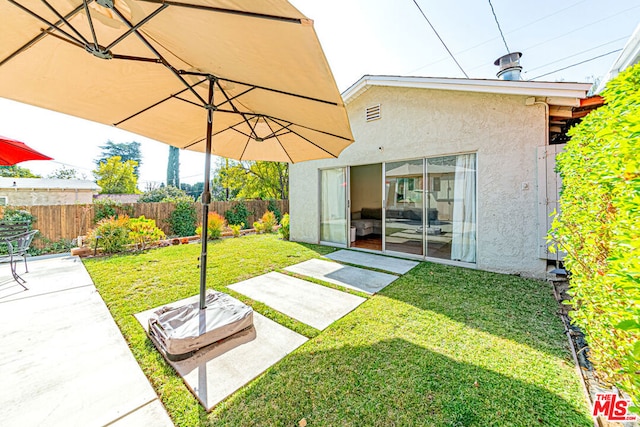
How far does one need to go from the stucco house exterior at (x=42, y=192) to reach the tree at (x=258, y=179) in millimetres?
10034

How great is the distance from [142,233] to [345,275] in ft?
A: 22.5

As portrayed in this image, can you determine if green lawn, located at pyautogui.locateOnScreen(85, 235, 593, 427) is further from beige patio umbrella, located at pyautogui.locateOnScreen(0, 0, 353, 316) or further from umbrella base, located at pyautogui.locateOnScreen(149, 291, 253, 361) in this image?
beige patio umbrella, located at pyautogui.locateOnScreen(0, 0, 353, 316)

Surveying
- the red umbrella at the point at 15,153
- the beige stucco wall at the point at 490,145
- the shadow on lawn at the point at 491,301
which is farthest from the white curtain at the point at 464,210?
the red umbrella at the point at 15,153

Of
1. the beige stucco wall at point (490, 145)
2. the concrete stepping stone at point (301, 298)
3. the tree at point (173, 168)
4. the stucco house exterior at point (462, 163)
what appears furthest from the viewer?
the tree at point (173, 168)

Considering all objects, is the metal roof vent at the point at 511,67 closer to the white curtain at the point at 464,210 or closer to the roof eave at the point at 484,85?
the roof eave at the point at 484,85

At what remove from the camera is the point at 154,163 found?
42.2 m

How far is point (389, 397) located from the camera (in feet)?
6.56

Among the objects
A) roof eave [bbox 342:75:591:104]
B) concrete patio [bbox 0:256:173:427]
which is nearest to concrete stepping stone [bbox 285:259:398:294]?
concrete patio [bbox 0:256:173:427]

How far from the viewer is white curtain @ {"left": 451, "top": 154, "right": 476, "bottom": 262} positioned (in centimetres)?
554

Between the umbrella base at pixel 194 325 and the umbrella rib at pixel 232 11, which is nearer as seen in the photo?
the umbrella rib at pixel 232 11

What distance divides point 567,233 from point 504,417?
6.02 ft

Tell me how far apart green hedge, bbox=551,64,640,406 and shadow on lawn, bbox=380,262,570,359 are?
817mm

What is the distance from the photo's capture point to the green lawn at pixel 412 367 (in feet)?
6.04

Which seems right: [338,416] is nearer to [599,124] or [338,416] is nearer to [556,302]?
[599,124]
